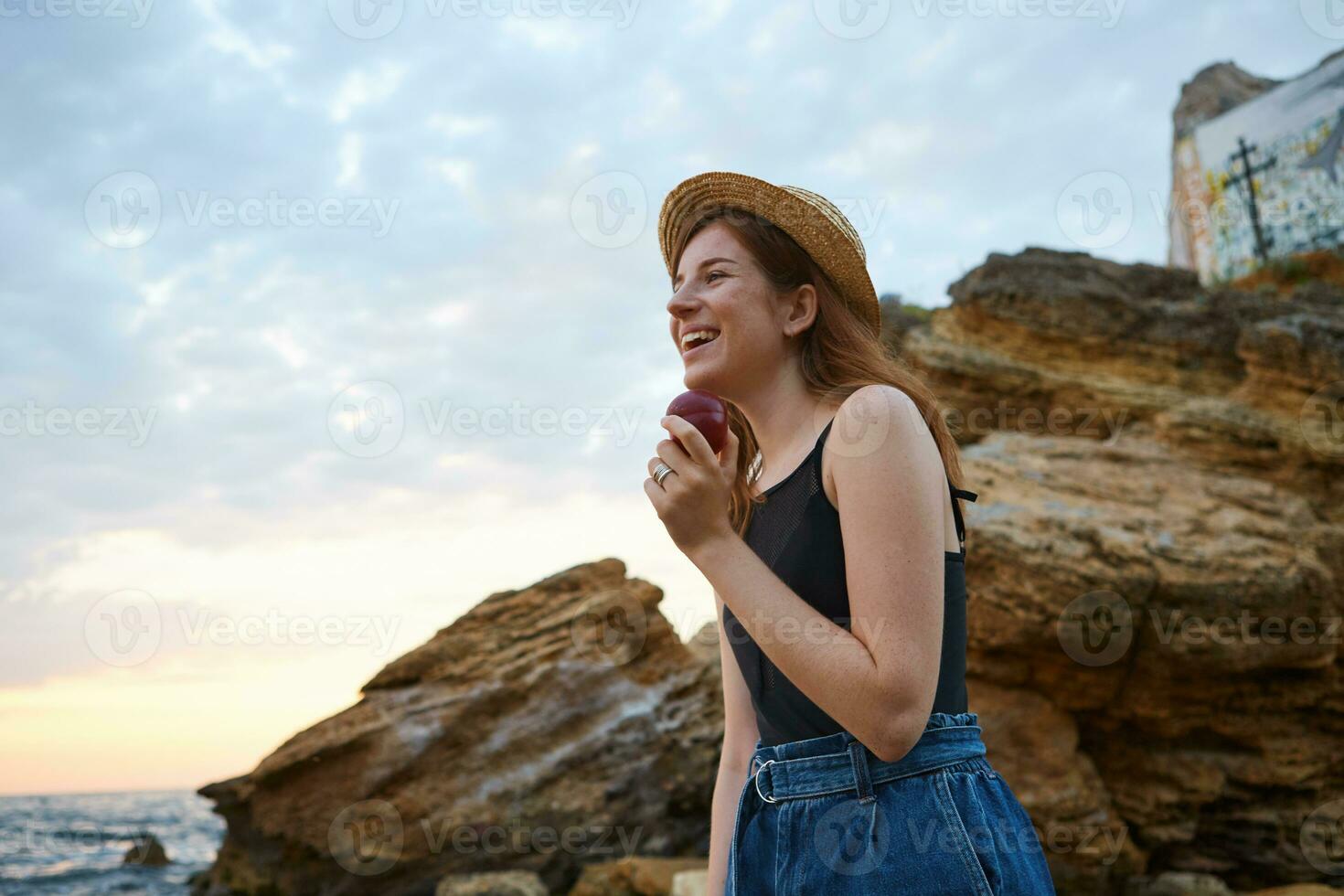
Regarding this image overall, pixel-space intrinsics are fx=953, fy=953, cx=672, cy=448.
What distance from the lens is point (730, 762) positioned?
239 cm

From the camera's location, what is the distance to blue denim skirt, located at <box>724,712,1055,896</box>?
1777 mm

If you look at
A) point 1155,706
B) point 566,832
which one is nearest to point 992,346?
point 1155,706

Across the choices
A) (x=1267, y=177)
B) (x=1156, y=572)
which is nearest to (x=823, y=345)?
(x=1156, y=572)

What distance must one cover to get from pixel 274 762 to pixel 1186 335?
11137 millimetres

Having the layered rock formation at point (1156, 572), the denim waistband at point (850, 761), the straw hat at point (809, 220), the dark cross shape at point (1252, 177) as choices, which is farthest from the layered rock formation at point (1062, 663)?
the dark cross shape at point (1252, 177)

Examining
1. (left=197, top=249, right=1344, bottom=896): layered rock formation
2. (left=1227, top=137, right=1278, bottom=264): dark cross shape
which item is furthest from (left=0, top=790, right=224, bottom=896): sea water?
(left=1227, top=137, right=1278, bottom=264): dark cross shape

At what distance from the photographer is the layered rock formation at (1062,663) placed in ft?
26.8

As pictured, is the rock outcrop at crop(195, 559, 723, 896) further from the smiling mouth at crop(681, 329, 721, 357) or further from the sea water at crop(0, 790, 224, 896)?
the smiling mouth at crop(681, 329, 721, 357)

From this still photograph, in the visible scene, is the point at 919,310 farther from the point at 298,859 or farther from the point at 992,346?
the point at 298,859

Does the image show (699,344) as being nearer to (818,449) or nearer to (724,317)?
(724,317)

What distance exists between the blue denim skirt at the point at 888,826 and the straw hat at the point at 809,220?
3.61 feet

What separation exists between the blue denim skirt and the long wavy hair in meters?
0.62

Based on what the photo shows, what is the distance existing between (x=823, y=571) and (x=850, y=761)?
38 cm

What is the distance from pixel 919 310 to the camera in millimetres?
13164
